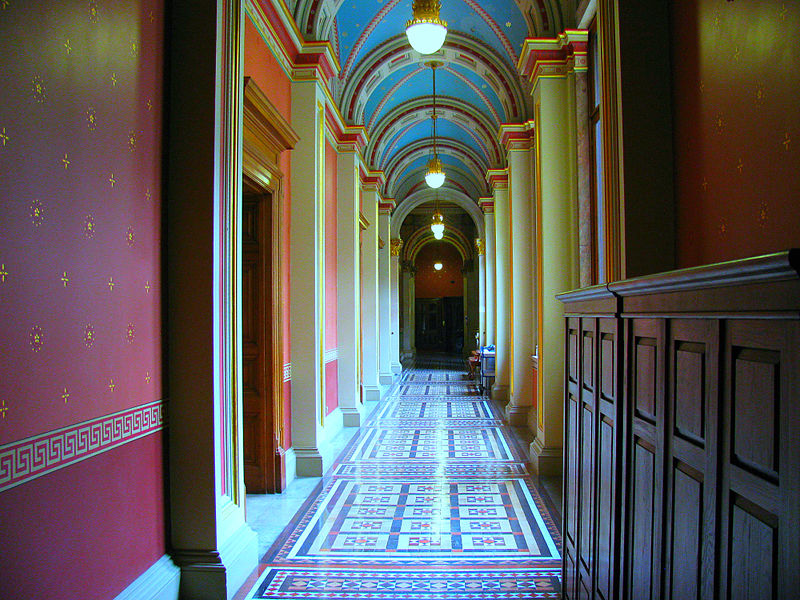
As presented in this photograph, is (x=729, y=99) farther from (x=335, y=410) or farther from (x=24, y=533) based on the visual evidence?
(x=335, y=410)

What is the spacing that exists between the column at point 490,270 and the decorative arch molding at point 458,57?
16.8 ft

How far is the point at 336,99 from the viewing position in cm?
916

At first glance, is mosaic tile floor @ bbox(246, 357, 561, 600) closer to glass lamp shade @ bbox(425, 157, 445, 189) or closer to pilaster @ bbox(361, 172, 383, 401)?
pilaster @ bbox(361, 172, 383, 401)

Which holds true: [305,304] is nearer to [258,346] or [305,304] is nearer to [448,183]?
[258,346]

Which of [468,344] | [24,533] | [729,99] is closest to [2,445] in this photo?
[24,533]

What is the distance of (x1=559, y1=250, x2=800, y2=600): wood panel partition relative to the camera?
46.7 inches

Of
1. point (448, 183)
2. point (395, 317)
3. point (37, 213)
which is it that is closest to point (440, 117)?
point (448, 183)

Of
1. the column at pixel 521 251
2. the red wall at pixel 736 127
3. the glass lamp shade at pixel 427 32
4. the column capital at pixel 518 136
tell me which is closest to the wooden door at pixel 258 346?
the glass lamp shade at pixel 427 32

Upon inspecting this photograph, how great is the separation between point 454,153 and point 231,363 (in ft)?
45.4

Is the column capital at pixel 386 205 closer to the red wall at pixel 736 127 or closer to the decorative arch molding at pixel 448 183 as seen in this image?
the decorative arch molding at pixel 448 183

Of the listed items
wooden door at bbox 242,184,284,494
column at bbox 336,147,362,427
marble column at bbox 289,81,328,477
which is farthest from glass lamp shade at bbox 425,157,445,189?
wooden door at bbox 242,184,284,494

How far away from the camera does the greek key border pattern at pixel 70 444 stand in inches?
82.9

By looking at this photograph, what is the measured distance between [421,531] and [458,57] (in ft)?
28.0

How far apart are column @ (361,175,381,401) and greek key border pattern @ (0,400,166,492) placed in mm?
9129
